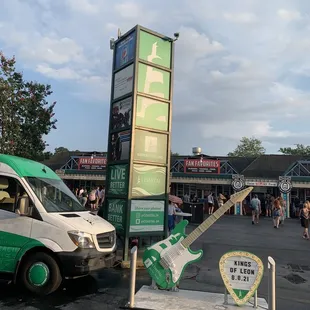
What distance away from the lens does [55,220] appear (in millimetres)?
5984

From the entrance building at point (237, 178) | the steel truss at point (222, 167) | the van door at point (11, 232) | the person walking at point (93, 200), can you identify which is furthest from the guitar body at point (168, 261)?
the steel truss at point (222, 167)

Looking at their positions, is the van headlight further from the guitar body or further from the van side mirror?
the guitar body

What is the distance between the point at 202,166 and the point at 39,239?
2457cm

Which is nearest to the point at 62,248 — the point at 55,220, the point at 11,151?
the point at 55,220

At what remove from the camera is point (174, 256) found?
6.02m

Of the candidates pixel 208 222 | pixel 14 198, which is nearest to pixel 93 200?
pixel 14 198

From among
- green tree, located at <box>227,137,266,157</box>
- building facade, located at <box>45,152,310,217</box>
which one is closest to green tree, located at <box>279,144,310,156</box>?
green tree, located at <box>227,137,266,157</box>

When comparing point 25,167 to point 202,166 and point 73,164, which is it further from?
point 73,164

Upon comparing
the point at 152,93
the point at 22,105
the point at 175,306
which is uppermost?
the point at 22,105

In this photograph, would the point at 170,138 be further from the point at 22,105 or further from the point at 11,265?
the point at 22,105

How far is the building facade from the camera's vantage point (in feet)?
90.3

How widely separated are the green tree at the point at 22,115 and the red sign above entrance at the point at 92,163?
1762 centimetres

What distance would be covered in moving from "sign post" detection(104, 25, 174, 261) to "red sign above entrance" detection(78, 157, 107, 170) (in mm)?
23840

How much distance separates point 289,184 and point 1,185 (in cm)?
2449
